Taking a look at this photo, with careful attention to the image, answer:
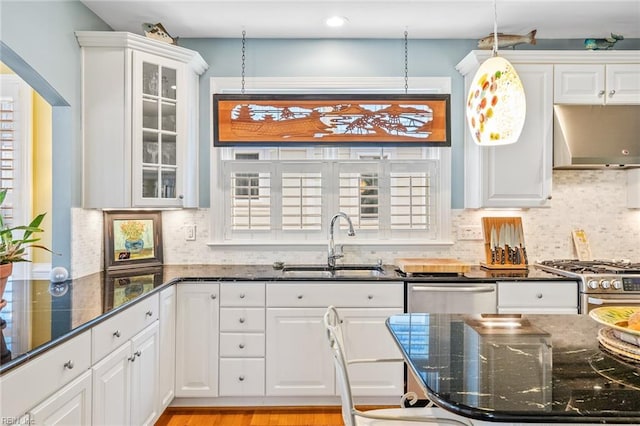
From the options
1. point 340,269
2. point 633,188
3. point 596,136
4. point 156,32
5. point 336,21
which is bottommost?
point 340,269

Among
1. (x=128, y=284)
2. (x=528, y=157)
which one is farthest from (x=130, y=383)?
(x=528, y=157)

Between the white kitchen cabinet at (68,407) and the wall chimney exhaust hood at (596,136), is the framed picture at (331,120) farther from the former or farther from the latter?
the white kitchen cabinet at (68,407)

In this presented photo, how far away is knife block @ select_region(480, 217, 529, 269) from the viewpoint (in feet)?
10.6

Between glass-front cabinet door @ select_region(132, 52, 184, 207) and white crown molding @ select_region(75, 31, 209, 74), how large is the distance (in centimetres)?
5

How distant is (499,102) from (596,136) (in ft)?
6.02

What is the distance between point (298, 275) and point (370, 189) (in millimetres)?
979

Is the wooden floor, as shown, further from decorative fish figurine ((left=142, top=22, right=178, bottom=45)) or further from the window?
decorative fish figurine ((left=142, top=22, right=178, bottom=45))

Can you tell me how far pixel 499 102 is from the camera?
1.65 meters

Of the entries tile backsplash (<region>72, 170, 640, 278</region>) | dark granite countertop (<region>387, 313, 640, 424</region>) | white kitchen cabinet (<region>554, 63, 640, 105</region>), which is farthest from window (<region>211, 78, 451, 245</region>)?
dark granite countertop (<region>387, 313, 640, 424</region>)

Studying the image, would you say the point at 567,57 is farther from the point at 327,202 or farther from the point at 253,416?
the point at 253,416

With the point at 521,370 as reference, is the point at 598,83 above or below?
above

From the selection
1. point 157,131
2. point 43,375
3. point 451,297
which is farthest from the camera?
point 157,131

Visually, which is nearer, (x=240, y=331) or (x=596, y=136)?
(x=240, y=331)

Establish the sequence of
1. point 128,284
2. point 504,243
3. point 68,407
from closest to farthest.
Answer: point 68,407 < point 128,284 < point 504,243
